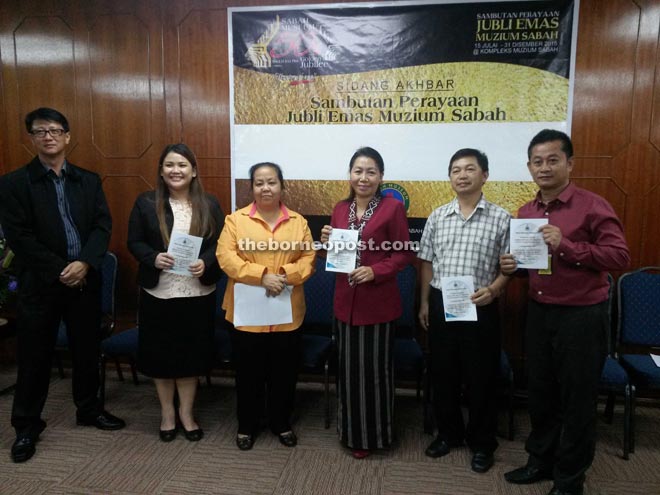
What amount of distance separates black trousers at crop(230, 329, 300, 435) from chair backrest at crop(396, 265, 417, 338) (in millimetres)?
903

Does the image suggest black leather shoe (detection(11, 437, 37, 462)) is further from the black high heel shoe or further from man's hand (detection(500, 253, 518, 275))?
man's hand (detection(500, 253, 518, 275))

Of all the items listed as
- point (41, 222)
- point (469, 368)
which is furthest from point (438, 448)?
point (41, 222)

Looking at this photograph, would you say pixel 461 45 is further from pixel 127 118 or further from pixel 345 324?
pixel 127 118

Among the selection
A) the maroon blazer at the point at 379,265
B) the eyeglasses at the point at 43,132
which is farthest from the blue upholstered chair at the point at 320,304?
the eyeglasses at the point at 43,132

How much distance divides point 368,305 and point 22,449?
2.10m

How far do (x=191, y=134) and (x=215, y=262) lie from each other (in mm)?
1442

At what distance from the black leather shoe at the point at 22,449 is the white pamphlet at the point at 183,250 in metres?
1.29

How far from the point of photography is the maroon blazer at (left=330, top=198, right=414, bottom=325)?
2342mm

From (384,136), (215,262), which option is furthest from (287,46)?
(215,262)

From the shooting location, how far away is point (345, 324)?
246 cm

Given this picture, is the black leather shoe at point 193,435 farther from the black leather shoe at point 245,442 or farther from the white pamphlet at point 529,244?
the white pamphlet at point 529,244

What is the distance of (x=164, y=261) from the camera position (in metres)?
2.45

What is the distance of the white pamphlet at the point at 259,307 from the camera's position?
2.43 meters

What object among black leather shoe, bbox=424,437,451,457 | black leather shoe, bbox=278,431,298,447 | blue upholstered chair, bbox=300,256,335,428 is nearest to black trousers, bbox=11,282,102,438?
black leather shoe, bbox=278,431,298,447
